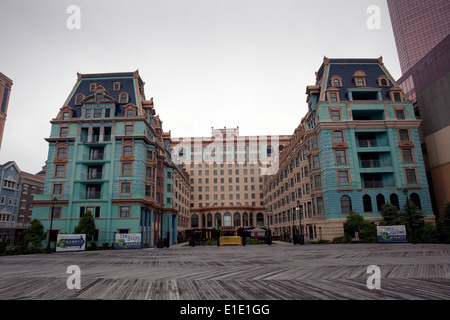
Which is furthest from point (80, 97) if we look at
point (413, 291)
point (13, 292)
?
point (413, 291)

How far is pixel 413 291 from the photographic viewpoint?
7.21 metres

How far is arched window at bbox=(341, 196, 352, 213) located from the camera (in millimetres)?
36188

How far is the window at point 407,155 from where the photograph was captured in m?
38.3

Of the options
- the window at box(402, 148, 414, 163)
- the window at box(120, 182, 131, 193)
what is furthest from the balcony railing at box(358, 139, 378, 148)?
the window at box(120, 182, 131, 193)

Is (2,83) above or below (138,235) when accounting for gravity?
above

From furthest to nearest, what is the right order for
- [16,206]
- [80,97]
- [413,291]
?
[16,206] → [80,97] → [413,291]

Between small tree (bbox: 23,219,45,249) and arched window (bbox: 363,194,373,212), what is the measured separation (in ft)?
139

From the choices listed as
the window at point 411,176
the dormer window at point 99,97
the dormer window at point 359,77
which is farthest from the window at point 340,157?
the dormer window at point 99,97

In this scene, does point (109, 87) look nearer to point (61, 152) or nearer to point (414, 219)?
point (61, 152)

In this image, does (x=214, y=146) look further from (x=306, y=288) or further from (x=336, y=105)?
(x=306, y=288)

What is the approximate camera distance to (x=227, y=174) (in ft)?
291

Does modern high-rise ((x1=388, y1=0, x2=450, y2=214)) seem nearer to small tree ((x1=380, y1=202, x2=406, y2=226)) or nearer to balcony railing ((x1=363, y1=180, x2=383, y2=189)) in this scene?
balcony railing ((x1=363, y1=180, x2=383, y2=189))

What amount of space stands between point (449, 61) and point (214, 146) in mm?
65298
